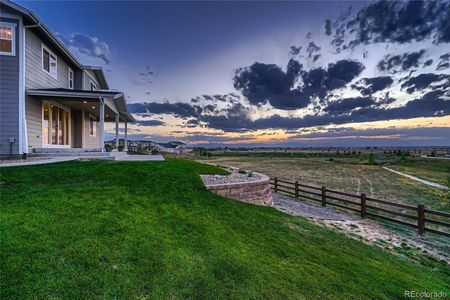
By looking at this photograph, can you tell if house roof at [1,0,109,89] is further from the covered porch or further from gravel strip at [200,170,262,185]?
gravel strip at [200,170,262,185]

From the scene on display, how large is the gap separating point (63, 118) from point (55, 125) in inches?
39.5

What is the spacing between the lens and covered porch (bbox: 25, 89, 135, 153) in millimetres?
10788

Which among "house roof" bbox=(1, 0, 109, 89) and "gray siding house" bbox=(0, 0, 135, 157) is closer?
"house roof" bbox=(1, 0, 109, 89)

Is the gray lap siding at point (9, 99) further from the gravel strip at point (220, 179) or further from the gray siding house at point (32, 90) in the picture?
the gravel strip at point (220, 179)

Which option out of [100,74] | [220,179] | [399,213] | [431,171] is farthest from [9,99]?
[431,171]

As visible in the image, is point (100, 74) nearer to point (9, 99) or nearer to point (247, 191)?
point (9, 99)

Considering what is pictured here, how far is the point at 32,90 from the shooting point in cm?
1038

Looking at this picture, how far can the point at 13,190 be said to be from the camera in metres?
5.33

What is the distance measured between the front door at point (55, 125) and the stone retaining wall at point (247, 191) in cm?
966

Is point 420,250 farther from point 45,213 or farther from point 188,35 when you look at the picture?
point 188,35

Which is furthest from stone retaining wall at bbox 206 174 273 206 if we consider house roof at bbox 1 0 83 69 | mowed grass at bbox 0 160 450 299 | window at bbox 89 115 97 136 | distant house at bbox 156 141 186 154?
distant house at bbox 156 141 186 154

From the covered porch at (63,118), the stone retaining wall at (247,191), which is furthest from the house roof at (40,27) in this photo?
the stone retaining wall at (247,191)

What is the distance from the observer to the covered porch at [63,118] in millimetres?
10788

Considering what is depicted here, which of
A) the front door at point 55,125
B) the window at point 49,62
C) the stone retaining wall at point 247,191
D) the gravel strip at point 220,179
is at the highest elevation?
the window at point 49,62
